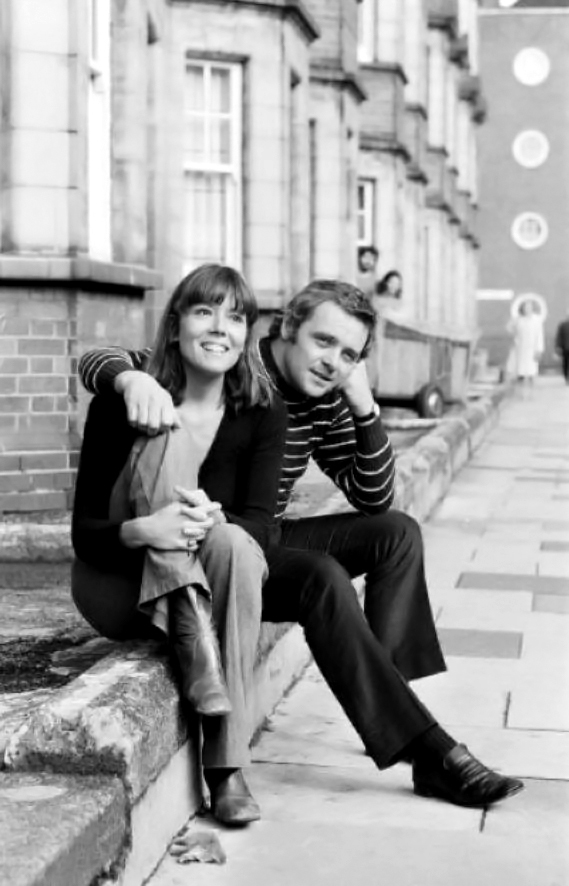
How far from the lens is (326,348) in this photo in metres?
4.72

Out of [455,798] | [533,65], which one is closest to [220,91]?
[455,798]

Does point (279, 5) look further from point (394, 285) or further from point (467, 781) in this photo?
point (467, 781)

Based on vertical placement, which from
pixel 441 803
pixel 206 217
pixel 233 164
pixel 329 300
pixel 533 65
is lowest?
pixel 441 803

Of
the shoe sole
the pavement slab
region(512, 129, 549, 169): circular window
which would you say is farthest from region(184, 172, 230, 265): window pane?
region(512, 129, 549, 169): circular window

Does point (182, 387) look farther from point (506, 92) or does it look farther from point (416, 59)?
point (506, 92)

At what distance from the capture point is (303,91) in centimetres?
1573

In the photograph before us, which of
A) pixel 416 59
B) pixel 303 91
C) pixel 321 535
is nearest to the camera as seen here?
pixel 321 535

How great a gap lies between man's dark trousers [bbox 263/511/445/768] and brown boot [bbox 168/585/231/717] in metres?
0.37

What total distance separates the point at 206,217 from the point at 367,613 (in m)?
9.50

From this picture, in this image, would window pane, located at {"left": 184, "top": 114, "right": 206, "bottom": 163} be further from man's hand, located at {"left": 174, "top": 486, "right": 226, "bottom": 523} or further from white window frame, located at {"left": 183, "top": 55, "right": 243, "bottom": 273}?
man's hand, located at {"left": 174, "top": 486, "right": 226, "bottom": 523}

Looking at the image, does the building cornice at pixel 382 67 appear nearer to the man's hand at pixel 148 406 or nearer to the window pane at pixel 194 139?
the window pane at pixel 194 139

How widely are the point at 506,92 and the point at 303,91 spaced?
132ft

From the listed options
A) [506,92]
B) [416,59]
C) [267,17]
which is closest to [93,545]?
[267,17]

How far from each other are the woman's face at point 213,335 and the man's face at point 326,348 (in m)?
0.39
